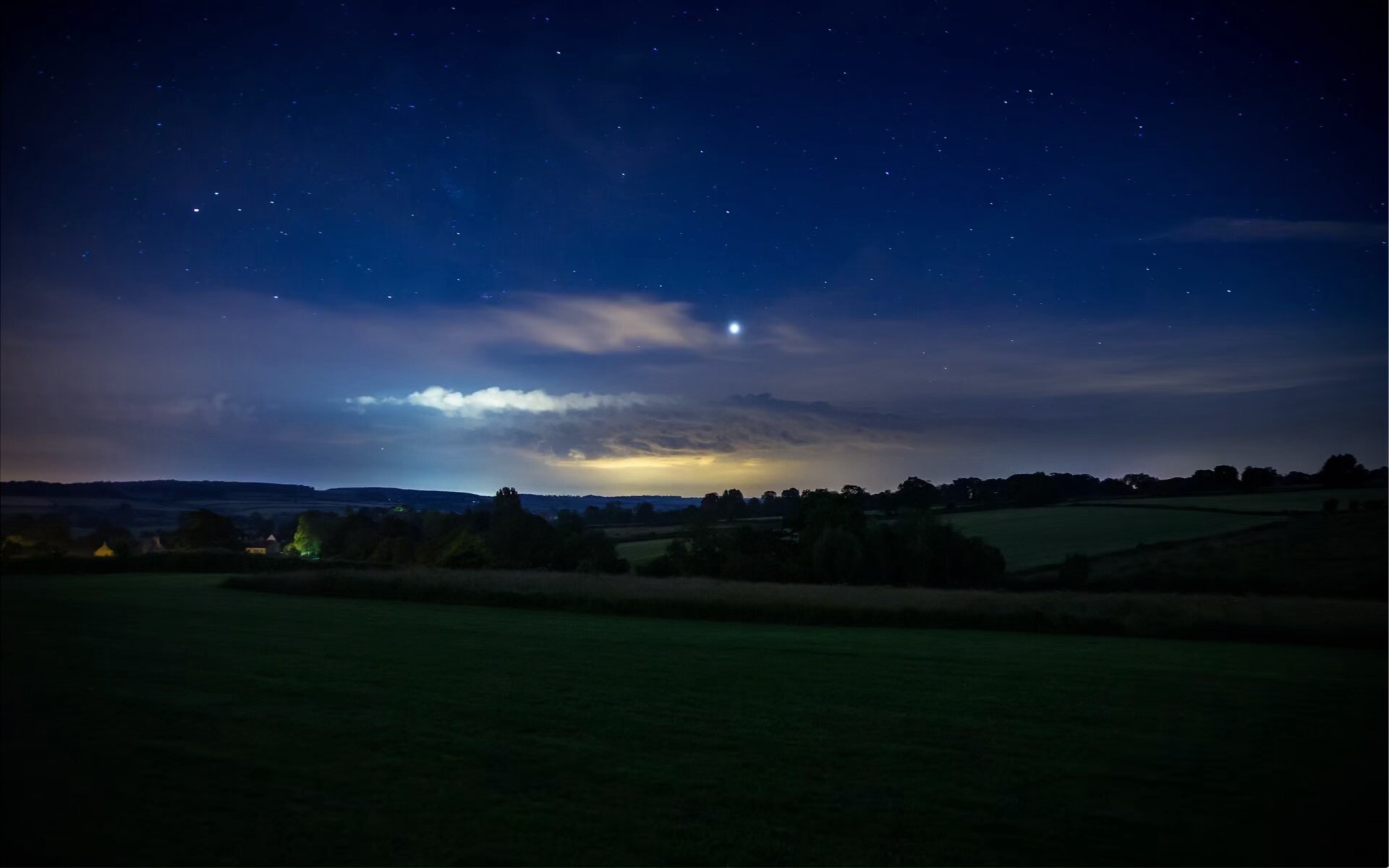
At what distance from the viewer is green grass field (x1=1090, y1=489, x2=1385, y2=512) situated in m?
31.8

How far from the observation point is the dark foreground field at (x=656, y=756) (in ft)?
20.9

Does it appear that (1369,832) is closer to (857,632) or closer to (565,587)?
(857,632)

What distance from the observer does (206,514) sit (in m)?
33.1

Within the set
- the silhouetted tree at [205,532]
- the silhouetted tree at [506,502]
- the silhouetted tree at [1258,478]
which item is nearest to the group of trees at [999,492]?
the silhouetted tree at [1258,478]

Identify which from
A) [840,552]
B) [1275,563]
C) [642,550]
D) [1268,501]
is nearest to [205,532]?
[840,552]

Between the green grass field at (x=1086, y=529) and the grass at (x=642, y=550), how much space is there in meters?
24.3

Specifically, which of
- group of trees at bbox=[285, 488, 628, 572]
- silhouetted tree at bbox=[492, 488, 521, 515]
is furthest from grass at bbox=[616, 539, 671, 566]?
silhouetted tree at bbox=[492, 488, 521, 515]

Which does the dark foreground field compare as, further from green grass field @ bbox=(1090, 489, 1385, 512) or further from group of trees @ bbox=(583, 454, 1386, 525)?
group of trees @ bbox=(583, 454, 1386, 525)

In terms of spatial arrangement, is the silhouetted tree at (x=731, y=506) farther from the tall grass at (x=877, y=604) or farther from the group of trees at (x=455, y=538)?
the tall grass at (x=877, y=604)

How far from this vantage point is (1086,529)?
2040 inches

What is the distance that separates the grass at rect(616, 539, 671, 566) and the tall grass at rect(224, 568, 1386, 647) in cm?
2238

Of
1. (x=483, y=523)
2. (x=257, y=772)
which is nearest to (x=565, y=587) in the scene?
(x=257, y=772)

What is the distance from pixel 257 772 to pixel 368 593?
26.9 meters

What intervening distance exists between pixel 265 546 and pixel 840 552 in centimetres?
3682
